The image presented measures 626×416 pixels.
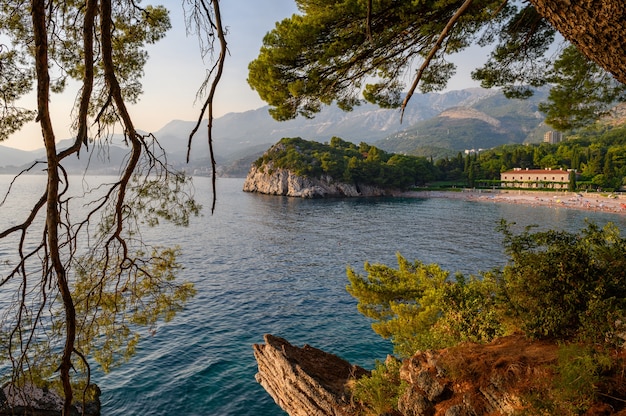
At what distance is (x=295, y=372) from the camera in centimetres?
969

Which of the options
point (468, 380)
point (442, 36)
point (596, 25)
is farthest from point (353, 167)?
point (596, 25)

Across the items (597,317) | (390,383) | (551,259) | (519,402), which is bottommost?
(390,383)

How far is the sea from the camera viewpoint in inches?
508

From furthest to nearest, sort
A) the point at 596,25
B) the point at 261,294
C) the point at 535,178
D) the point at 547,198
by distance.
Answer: the point at 535,178 < the point at 547,198 < the point at 261,294 < the point at 596,25

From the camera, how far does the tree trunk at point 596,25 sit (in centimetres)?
241

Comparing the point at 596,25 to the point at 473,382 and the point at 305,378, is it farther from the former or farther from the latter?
the point at 305,378

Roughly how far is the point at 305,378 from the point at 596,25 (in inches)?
362

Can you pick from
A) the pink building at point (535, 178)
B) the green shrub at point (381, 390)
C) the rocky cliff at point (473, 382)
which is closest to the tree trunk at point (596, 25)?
the rocky cliff at point (473, 382)

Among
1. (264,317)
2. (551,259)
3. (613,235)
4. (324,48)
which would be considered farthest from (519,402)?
(264,317)

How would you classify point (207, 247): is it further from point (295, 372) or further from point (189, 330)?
point (295, 372)

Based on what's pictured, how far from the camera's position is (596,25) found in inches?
98.7

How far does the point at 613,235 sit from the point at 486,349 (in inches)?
121

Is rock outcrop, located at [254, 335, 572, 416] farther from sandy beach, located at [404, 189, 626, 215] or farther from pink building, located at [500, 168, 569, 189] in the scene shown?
pink building, located at [500, 168, 569, 189]

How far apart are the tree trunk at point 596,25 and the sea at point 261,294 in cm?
699
